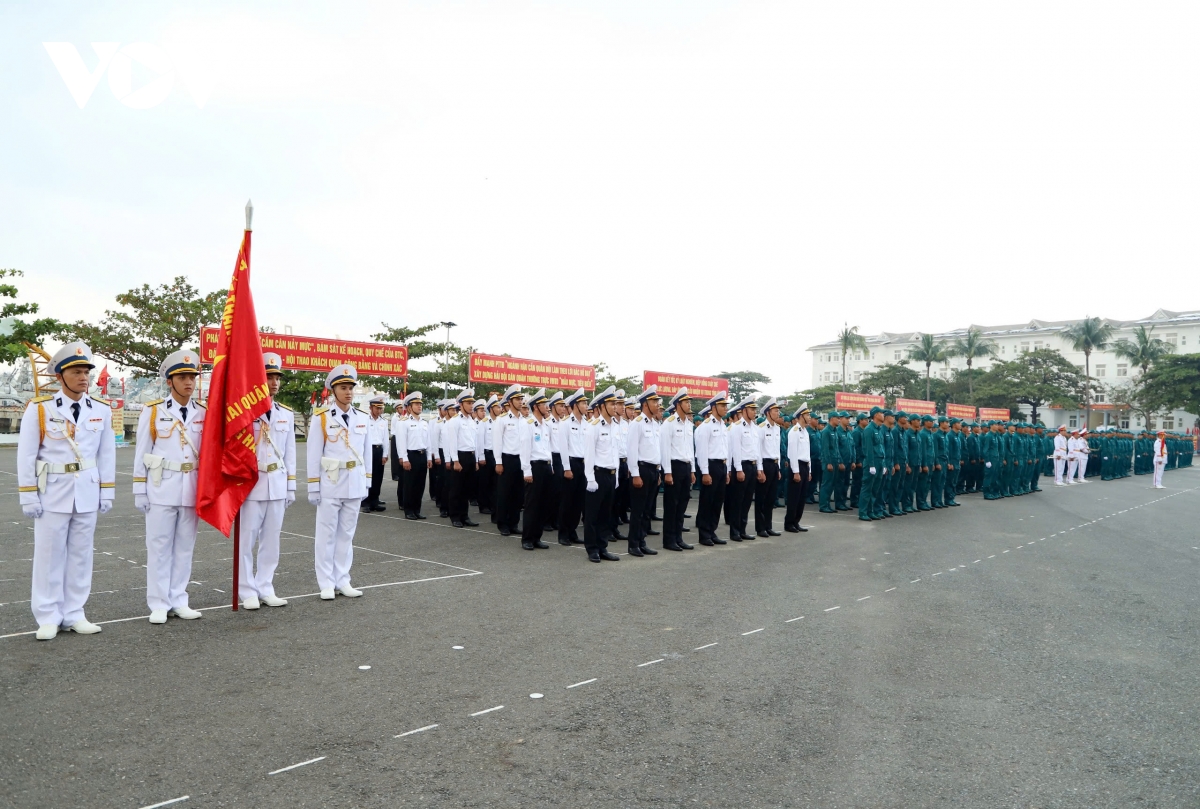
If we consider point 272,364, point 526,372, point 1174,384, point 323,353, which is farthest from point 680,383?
point 1174,384

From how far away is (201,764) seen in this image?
317cm

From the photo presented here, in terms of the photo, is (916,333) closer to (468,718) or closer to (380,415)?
(380,415)

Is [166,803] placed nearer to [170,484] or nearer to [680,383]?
[170,484]

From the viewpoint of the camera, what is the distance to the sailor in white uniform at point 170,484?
546 cm

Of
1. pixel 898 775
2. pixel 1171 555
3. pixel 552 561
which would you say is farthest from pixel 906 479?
pixel 898 775

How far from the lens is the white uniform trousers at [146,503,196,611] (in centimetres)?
542

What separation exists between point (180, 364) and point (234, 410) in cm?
55

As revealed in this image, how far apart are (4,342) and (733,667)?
25941 mm

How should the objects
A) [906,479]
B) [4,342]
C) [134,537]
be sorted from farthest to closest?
[4,342]
[906,479]
[134,537]

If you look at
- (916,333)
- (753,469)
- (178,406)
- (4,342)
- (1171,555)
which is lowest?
(1171,555)

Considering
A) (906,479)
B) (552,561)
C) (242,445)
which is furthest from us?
(906,479)

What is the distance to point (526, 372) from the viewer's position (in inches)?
734

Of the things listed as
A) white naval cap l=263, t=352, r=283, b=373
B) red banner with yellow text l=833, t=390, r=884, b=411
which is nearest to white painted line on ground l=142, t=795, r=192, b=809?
white naval cap l=263, t=352, r=283, b=373

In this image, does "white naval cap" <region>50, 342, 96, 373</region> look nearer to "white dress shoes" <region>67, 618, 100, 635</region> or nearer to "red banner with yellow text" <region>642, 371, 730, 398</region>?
"white dress shoes" <region>67, 618, 100, 635</region>
